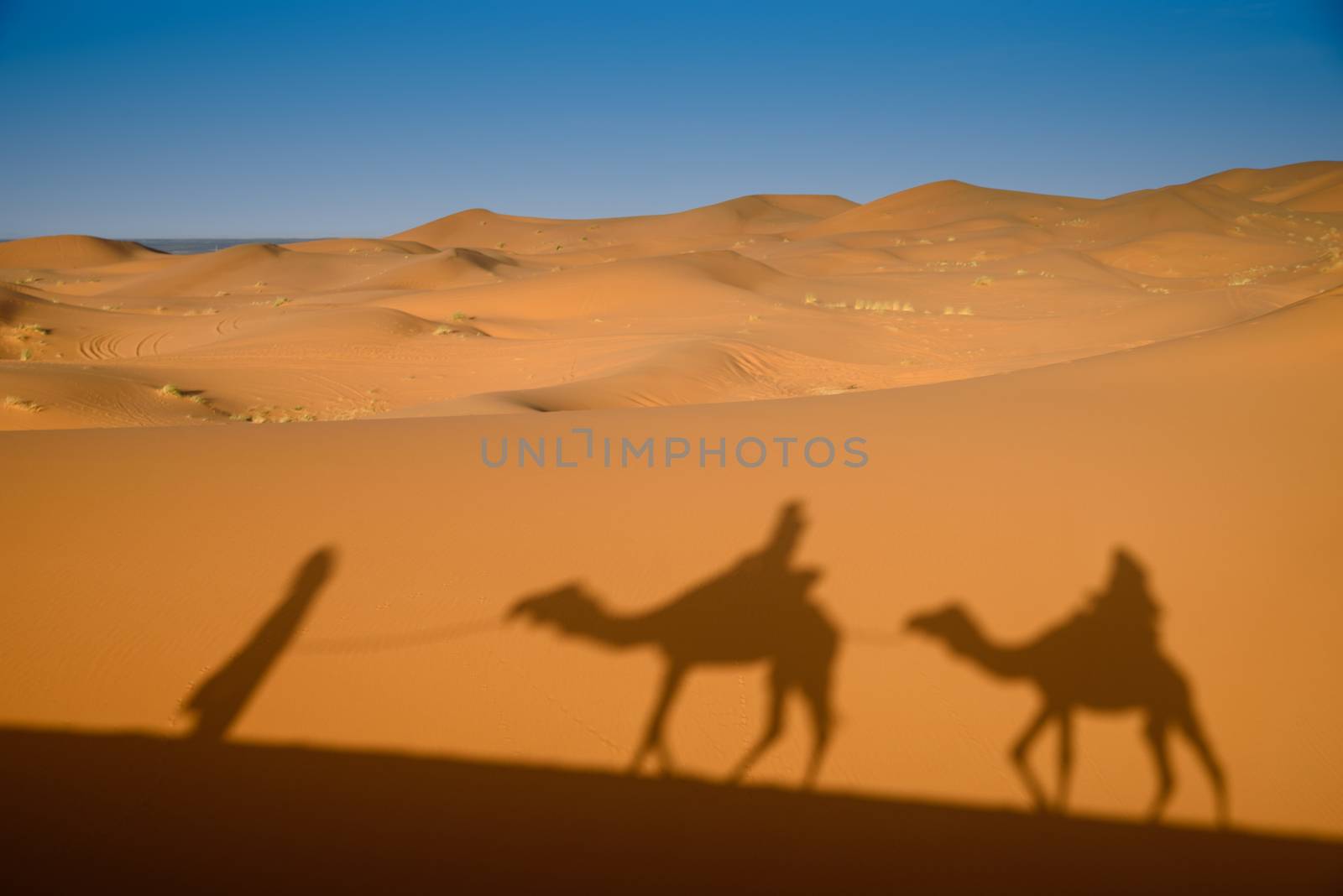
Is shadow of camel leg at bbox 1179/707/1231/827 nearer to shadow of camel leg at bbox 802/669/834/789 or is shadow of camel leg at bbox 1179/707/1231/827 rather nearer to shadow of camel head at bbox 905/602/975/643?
shadow of camel head at bbox 905/602/975/643

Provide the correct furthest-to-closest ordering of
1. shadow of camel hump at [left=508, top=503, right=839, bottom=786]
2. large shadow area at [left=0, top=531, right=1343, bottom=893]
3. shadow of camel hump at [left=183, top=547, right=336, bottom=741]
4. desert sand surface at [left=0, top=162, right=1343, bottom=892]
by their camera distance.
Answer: shadow of camel hump at [left=508, top=503, right=839, bottom=786], shadow of camel hump at [left=183, top=547, right=336, bottom=741], desert sand surface at [left=0, top=162, right=1343, bottom=892], large shadow area at [left=0, top=531, right=1343, bottom=893]

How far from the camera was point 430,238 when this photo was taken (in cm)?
8675

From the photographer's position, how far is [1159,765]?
2.70 meters

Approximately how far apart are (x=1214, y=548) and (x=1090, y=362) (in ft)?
13.2

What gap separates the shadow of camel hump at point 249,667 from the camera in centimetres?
271

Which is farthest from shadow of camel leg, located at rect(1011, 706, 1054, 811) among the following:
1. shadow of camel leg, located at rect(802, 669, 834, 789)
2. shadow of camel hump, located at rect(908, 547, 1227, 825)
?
shadow of camel leg, located at rect(802, 669, 834, 789)

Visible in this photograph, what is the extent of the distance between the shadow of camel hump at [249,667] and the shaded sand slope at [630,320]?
228 inches

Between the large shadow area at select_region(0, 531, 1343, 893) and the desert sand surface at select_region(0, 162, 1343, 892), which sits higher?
the desert sand surface at select_region(0, 162, 1343, 892)

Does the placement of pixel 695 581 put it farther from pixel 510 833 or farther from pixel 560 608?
pixel 510 833

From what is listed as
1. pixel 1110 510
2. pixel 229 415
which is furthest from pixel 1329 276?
pixel 229 415

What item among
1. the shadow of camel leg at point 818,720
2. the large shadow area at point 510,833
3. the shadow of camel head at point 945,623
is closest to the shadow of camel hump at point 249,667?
the large shadow area at point 510,833

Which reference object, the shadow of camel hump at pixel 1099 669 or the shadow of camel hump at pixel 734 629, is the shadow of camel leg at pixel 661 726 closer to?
the shadow of camel hump at pixel 734 629

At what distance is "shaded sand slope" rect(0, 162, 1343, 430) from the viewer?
38.9 ft

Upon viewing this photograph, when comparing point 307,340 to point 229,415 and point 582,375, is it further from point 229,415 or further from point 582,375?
point 582,375
